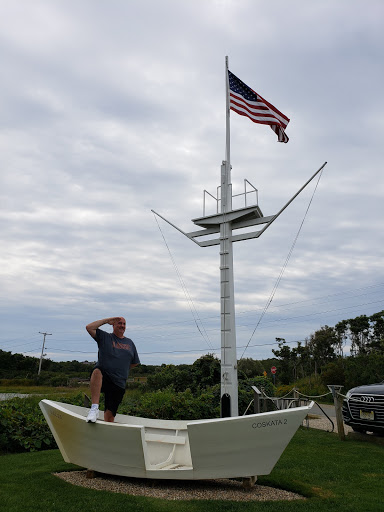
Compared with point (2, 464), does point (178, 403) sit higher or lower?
higher

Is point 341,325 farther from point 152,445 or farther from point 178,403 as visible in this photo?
point 152,445

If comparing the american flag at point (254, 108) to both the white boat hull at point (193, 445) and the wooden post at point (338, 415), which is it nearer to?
the wooden post at point (338, 415)

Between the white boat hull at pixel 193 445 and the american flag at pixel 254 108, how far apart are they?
6210mm

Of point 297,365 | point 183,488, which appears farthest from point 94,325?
point 297,365

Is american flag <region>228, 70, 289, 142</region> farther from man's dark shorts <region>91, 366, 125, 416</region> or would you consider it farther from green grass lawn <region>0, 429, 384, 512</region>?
green grass lawn <region>0, 429, 384, 512</region>

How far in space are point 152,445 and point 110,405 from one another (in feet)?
2.88

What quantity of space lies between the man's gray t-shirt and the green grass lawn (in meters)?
1.40

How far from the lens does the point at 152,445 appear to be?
20.1ft

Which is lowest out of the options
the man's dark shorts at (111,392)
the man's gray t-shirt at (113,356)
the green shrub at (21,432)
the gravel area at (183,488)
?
the gravel area at (183,488)

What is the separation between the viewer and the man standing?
5.62m

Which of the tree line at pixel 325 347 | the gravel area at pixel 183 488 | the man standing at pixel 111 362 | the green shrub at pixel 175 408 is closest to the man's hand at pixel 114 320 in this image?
the man standing at pixel 111 362

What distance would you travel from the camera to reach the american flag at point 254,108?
9.01 metres

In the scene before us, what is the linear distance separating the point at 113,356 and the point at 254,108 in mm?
6120

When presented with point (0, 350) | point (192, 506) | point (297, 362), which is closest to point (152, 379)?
point (192, 506)
